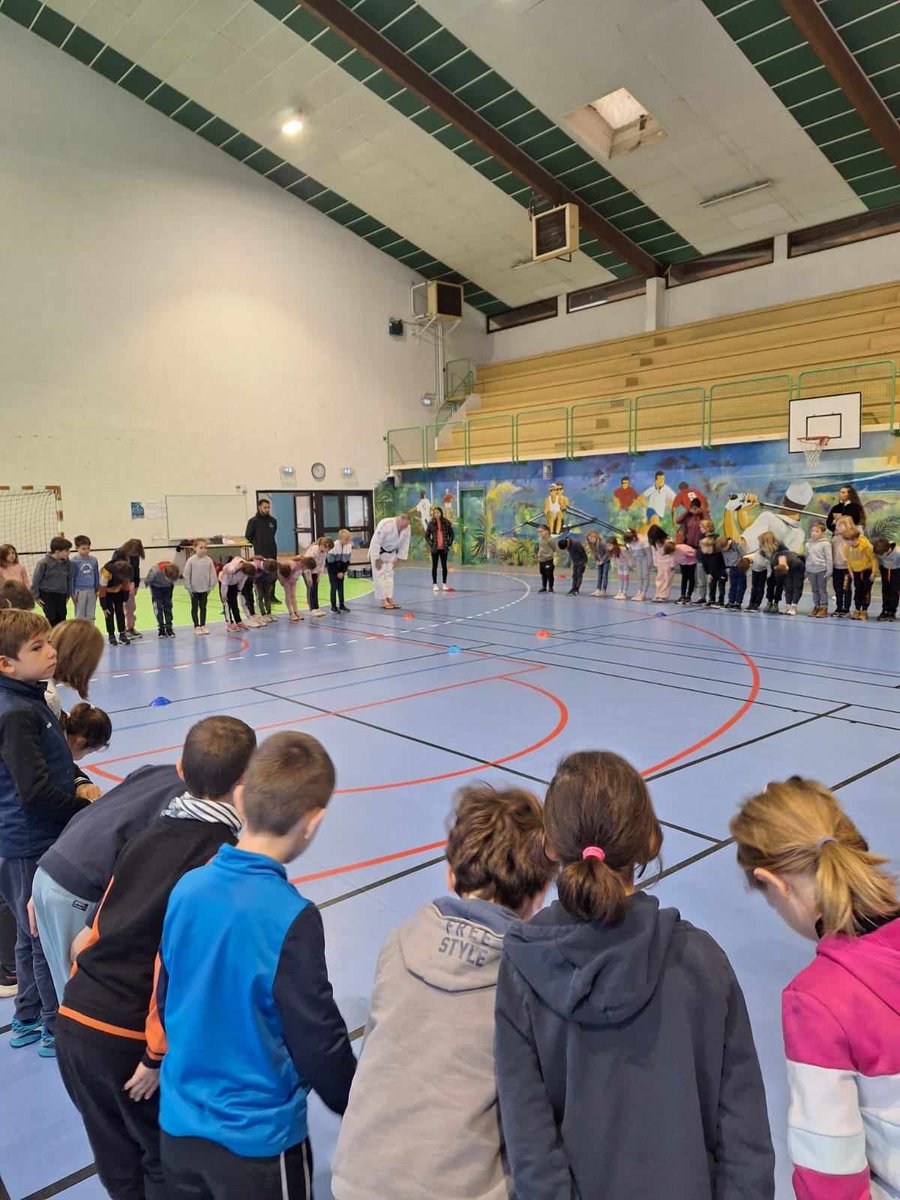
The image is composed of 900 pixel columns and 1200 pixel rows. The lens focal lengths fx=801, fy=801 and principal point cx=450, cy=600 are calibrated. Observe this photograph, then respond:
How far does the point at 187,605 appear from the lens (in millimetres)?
15539

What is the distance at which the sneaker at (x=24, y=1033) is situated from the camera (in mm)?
2803

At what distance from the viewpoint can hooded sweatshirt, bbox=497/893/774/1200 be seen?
1.33 metres

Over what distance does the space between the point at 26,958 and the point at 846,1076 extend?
2705mm

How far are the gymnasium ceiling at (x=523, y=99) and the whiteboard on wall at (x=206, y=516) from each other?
8665mm

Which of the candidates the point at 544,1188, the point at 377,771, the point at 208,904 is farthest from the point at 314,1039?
the point at 377,771

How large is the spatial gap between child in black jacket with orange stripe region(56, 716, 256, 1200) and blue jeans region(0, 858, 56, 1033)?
0.94m

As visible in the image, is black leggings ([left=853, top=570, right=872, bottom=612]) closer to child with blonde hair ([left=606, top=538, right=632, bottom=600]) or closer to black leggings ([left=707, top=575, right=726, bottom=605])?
black leggings ([left=707, top=575, right=726, bottom=605])

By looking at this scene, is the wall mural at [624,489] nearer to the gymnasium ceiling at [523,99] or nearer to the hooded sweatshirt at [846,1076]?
the gymnasium ceiling at [523,99]

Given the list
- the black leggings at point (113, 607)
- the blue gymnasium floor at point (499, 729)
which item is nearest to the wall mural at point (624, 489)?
the blue gymnasium floor at point (499, 729)

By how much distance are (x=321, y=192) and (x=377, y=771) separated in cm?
2017

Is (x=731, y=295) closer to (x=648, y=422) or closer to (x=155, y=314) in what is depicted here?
(x=648, y=422)

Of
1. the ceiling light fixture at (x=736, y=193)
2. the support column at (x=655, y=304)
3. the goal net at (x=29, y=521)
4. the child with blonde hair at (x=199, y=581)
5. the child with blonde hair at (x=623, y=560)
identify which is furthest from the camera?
the support column at (x=655, y=304)

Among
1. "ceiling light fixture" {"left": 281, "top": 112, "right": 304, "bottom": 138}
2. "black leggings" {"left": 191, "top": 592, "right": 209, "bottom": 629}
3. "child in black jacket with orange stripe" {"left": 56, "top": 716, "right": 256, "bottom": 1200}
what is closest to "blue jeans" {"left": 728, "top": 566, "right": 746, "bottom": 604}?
"black leggings" {"left": 191, "top": 592, "right": 209, "bottom": 629}

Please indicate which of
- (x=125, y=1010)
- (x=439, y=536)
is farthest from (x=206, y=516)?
(x=125, y=1010)
